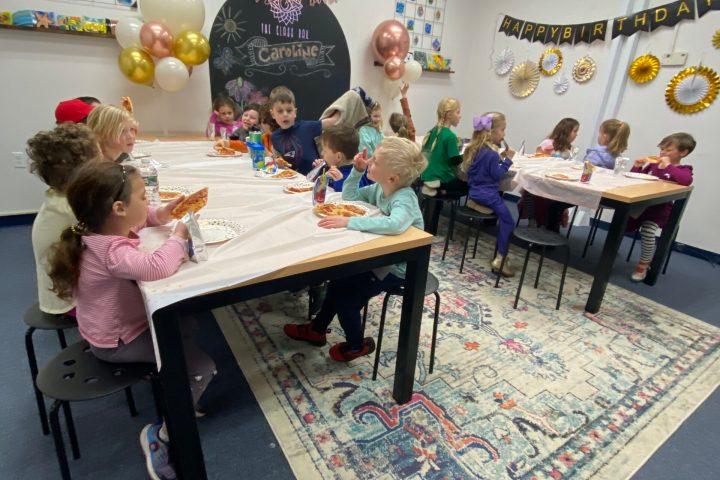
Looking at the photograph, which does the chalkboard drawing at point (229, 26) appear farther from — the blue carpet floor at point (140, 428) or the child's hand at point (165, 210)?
the child's hand at point (165, 210)

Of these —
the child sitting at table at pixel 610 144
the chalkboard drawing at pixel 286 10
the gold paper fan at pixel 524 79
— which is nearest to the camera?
the child sitting at table at pixel 610 144

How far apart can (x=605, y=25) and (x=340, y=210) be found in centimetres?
422

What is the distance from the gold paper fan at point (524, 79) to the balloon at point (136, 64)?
4213 mm

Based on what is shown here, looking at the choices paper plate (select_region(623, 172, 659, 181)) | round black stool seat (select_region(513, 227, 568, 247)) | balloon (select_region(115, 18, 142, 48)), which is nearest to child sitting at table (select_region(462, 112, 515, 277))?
round black stool seat (select_region(513, 227, 568, 247))

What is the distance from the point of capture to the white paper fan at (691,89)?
3389 mm

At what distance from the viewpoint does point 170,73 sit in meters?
3.09

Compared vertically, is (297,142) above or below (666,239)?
above

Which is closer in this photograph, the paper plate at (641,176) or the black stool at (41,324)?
the black stool at (41,324)

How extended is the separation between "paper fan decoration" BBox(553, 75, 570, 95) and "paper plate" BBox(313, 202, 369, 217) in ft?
13.4

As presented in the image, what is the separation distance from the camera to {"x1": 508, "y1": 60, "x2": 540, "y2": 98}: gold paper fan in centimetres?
477

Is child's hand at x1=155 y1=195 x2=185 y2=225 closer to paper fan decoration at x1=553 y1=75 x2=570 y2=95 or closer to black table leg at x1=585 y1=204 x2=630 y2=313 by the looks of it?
black table leg at x1=585 y1=204 x2=630 y2=313

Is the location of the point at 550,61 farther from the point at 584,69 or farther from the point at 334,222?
the point at 334,222

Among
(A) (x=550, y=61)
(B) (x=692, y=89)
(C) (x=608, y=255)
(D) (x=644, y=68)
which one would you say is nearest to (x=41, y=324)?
(C) (x=608, y=255)

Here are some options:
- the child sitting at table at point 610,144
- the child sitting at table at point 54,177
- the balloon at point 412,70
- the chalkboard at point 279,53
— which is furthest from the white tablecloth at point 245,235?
the balloon at point 412,70
